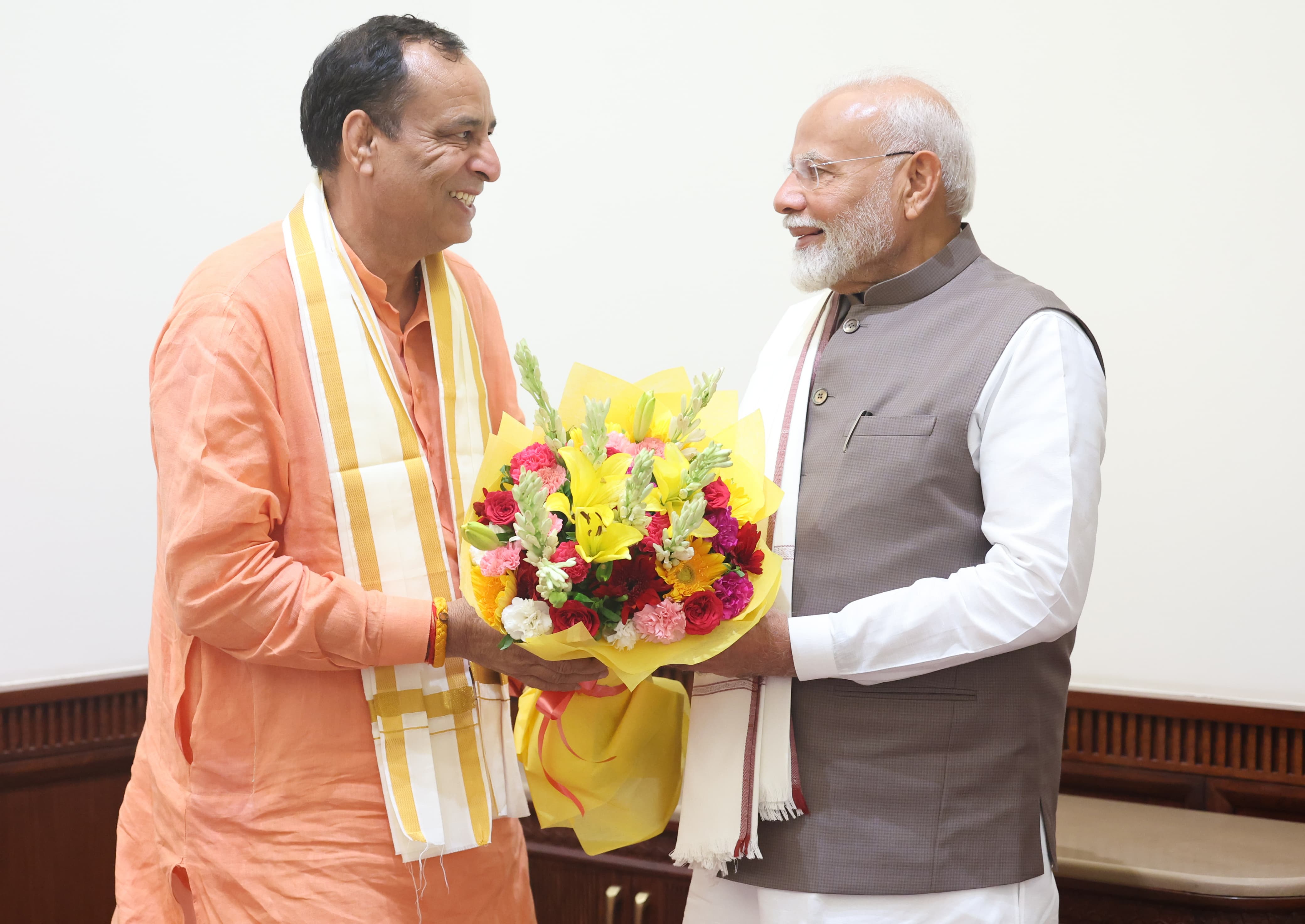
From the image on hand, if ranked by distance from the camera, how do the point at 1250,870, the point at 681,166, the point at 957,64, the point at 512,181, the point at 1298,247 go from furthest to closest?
1. the point at 512,181
2. the point at 681,166
3. the point at 957,64
4. the point at 1298,247
5. the point at 1250,870

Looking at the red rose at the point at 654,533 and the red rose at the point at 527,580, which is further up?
the red rose at the point at 654,533

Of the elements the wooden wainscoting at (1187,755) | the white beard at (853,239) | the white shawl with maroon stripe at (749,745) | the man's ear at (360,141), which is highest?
the man's ear at (360,141)

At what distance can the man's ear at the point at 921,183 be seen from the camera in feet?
5.97

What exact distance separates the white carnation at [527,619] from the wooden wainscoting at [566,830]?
60.4 inches

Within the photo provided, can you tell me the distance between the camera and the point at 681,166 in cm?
322

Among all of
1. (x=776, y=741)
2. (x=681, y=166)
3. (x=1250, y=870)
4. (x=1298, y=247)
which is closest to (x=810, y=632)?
(x=776, y=741)

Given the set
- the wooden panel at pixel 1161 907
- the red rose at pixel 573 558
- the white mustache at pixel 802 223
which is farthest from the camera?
the wooden panel at pixel 1161 907

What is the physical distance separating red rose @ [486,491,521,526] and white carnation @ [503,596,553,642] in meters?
0.10

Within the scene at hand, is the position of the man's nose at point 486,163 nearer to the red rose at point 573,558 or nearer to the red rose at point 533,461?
the red rose at point 533,461

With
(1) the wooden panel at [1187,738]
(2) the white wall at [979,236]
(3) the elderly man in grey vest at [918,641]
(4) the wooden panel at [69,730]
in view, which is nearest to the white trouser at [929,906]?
(3) the elderly man in grey vest at [918,641]

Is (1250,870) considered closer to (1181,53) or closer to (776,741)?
(776,741)

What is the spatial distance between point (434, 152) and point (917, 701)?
1.17m

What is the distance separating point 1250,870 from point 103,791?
8.74 feet

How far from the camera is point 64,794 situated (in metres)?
2.79
